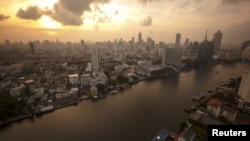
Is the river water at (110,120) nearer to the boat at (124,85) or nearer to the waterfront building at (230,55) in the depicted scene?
the boat at (124,85)

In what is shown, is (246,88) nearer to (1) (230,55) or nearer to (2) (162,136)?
(2) (162,136)

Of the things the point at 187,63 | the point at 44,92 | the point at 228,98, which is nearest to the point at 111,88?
the point at 44,92

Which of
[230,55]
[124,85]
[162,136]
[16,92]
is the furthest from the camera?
[230,55]

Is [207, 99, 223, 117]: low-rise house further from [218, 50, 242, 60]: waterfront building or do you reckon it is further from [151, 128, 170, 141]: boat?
[218, 50, 242, 60]: waterfront building

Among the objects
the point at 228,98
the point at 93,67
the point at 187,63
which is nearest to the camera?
the point at 228,98

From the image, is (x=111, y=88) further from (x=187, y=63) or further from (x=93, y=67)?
(x=187, y=63)

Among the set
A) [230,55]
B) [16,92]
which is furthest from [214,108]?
[230,55]
